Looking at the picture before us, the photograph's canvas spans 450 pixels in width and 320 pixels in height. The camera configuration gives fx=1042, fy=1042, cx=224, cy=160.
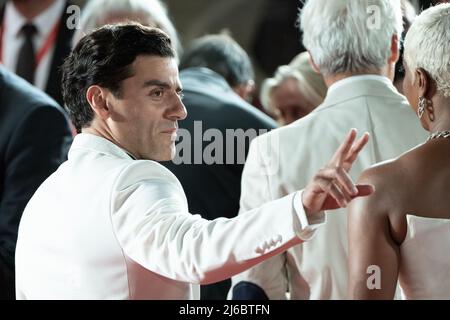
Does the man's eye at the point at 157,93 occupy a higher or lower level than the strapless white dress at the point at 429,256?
higher

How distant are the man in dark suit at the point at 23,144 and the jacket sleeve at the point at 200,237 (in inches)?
39.2

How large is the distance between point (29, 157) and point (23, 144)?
0.04 meters

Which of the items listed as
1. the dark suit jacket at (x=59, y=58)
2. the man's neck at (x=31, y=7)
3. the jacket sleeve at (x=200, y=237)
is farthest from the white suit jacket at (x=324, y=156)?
the man's neck at (x=31, y=7)

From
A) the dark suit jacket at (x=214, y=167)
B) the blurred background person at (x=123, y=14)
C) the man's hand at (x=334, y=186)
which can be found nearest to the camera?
the man's hand at (x=334, y=186)

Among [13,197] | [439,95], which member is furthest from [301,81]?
[439,95]

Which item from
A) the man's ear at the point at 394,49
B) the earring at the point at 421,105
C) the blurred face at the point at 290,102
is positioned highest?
the blurred face at the point at 290,102

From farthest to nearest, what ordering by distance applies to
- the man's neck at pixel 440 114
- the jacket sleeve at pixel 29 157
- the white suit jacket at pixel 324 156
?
the jacket sleeve at pixel 29 157 → the white suit jacket at pixel 324 156 → the man's neck at pixel 440 114

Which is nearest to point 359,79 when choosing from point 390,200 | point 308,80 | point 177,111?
point 390,200

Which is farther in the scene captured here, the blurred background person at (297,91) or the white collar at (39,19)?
the white collar at (39,19)

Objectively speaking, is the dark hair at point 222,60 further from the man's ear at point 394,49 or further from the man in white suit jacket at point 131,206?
the man in white suit jacket at point 131,206

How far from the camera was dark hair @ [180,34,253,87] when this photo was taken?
12.3ft

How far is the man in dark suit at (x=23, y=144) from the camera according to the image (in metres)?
2.71

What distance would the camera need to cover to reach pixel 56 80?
3.93 metres

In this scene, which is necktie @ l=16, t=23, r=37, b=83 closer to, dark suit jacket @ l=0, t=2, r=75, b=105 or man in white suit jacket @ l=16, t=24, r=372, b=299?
dark suit jacket @ l=0, t=2, r=75, b=105
